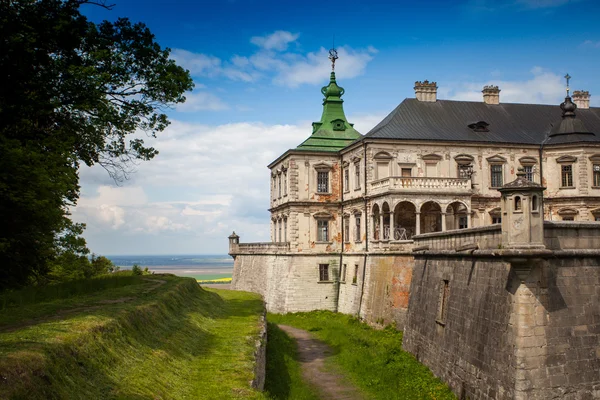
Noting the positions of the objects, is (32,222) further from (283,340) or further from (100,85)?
(283,340)

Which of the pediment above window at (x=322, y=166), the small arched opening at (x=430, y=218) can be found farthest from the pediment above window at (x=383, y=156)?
the pediment above window at (x=322, y=166)

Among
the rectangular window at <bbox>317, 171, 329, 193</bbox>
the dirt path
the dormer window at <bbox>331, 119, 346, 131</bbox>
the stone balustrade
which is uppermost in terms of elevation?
the dormer window at <bbox>331, 119, 346, 131</bbox>

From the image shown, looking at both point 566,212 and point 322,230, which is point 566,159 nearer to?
point 566,212

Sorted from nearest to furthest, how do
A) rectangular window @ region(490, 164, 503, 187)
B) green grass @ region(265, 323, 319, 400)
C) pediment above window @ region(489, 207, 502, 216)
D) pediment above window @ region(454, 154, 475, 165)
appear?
green grass @ region(265, 323, 319, 400) → pediment above window @ region(454, 154, 475, 165) → pediment above window @ region(489, 207, 502, 216) → rectangular window @ region(490, 164, 503, 187)

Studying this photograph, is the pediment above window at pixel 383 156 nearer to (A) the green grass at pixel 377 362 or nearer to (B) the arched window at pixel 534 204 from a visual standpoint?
(A) the green grass at pixel 377 362

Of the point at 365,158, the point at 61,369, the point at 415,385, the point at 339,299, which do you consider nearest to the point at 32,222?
the point at 61,369

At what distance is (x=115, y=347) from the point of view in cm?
1229

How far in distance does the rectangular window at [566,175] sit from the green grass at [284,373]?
2149cm

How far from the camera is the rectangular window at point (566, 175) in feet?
124

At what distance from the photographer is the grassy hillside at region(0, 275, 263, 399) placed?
909cm

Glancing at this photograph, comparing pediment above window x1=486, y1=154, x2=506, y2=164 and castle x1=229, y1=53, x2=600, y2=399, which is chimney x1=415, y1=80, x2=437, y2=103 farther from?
pediment above window x1=486, y1=154, x2=506, y2=164

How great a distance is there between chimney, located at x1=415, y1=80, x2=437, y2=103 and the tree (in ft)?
76.9

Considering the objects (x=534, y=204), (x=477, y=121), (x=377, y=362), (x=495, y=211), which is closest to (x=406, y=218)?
(x=495, y=211)

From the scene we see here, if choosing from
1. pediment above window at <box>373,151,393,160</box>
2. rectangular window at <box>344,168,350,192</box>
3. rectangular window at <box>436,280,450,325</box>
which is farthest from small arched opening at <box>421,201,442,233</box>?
rectangular window at <box>436,280,450,325</box>
